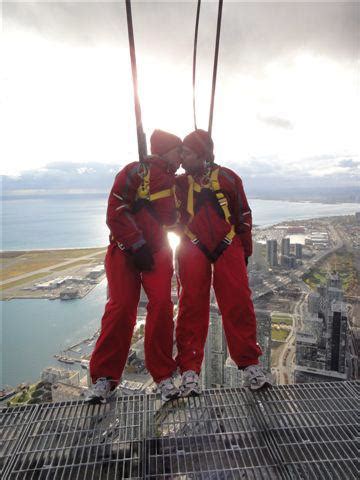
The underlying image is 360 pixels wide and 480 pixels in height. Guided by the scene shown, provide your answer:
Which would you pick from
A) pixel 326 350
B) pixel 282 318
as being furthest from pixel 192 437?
pixel 282 318

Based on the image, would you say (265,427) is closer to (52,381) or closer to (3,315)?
(52,381)

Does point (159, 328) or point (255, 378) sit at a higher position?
point (159, 328)

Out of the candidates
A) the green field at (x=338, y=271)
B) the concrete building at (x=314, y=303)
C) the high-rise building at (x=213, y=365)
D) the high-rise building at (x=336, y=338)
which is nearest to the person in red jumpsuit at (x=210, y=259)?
the high-rise building at (x=213, y=365)

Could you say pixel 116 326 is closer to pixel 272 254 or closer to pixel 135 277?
pixel 135 277

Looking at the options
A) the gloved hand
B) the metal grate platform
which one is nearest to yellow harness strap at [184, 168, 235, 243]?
the gloved hand

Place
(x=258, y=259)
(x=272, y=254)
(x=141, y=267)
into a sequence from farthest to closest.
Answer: (x=272, y=254), (x=258, y=259), (x=141, y=267)
